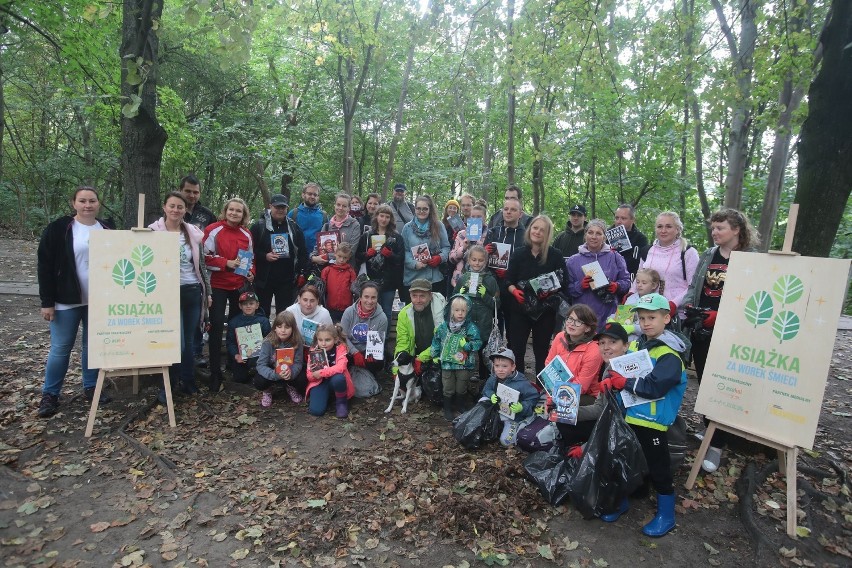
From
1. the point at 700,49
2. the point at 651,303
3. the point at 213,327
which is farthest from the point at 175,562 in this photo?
the point at 700,49

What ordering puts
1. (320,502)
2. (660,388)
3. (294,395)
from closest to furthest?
(660,388) → (320,502) → (294,395)

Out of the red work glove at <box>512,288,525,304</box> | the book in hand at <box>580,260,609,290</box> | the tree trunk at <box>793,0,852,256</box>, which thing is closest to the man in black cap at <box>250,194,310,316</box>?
the red work glove at <box>512,288,525,304</box>

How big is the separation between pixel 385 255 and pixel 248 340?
6.49 feet

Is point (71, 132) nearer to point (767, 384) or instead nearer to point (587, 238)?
point (587, 238)

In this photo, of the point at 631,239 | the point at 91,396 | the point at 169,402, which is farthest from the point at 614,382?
the point at 91,396

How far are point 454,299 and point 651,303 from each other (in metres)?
2.20

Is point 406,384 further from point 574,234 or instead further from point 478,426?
point 574,234

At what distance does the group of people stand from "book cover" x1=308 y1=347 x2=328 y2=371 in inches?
0.9

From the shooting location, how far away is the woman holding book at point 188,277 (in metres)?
4.92

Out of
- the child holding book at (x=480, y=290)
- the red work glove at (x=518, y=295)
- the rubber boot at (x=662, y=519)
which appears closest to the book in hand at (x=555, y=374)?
the rubber boot at (x=662, y=519)

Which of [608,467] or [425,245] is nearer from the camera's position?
[608,467]

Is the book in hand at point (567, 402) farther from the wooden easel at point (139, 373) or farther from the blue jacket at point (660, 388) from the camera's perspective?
the wooden easel at point (139, 373)

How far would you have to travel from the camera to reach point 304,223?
6.95 metres

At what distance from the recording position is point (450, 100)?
22.9ft
